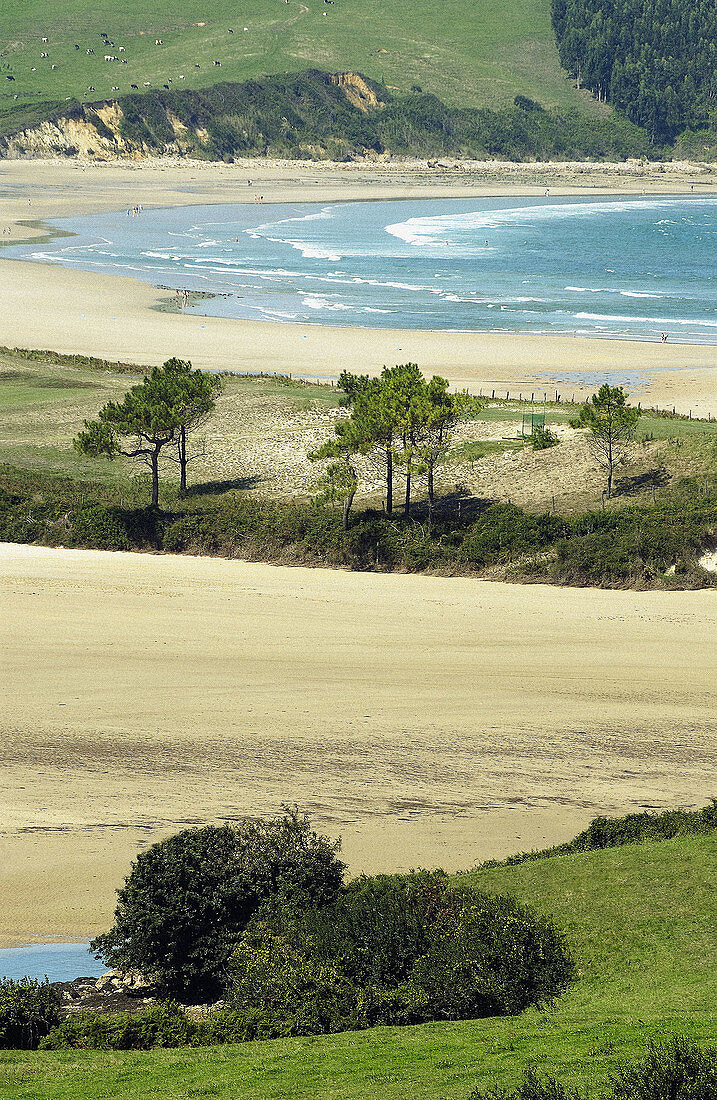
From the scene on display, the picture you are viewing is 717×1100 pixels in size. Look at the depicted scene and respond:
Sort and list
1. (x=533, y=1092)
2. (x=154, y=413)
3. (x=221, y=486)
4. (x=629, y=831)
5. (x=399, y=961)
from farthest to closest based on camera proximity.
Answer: (x=221, y=486), (x=154, y=413), (x=629, y=831), (x=399, y=961), (x=533, y=1092)

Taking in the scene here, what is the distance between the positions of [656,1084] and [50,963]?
1099cm

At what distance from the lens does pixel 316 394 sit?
189ft

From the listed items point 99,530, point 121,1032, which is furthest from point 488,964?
point 99,530

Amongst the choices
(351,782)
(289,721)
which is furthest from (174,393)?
(351,782)

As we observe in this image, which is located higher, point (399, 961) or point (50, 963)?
point (399, 961)

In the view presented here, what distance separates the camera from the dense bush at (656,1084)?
9.92 metres

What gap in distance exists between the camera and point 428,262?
112 metres

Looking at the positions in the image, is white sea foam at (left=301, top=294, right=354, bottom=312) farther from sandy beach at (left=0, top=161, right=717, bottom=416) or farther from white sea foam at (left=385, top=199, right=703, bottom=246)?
white sea foam at (left=385, top=199, right=703, bottom=246)

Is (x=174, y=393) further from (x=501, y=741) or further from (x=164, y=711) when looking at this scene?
(x=501, y=741)

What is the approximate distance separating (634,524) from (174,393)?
18.7m

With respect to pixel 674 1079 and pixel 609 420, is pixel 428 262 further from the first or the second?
pixel 674 1079

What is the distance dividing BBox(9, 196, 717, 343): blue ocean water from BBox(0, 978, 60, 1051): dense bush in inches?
2677

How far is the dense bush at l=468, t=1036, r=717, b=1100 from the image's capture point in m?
9.92

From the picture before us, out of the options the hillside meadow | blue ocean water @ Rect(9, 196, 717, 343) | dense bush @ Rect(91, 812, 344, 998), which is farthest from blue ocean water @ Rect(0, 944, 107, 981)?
blue ocean water @ Rect(9, 196, 717, 343)
